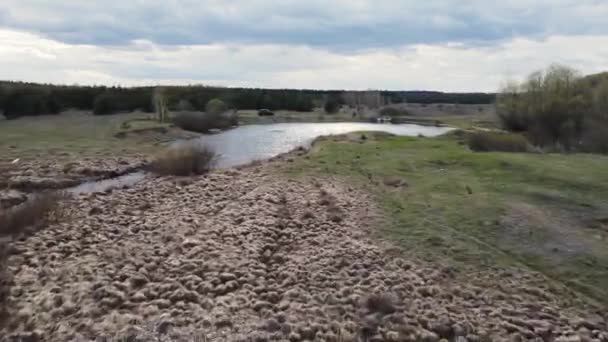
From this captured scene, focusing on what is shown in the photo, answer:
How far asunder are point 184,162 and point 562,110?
29.2 m

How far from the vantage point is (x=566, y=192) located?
59.7ft

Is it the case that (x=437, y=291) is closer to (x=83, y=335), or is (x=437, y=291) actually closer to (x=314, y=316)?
(x=314, y=316)

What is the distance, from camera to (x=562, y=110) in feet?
126

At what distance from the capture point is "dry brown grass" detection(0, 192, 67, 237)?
1450cm

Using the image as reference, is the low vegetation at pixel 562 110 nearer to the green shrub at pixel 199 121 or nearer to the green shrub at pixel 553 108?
the green shrub at pixel 553 108

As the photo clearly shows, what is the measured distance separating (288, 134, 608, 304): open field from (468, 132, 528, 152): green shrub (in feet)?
26.4

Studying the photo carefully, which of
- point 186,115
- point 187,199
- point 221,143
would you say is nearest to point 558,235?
point 187,199

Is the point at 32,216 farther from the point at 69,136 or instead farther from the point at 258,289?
the point at 69,136

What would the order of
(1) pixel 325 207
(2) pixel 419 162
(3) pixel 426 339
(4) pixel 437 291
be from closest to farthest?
(3) pixel 426 339, (4) pixel 437 291, (1) pixel 325 207, (2) pixel 419 162

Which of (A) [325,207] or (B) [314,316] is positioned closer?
(B) [314,316]

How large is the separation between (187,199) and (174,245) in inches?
278

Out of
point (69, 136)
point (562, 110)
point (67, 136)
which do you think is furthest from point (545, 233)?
point (69, 136)

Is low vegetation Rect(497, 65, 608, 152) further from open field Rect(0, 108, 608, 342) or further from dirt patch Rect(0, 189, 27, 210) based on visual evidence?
dirt patch Rect(0, 189, 27, 210)

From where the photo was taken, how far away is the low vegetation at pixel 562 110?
35.3m
